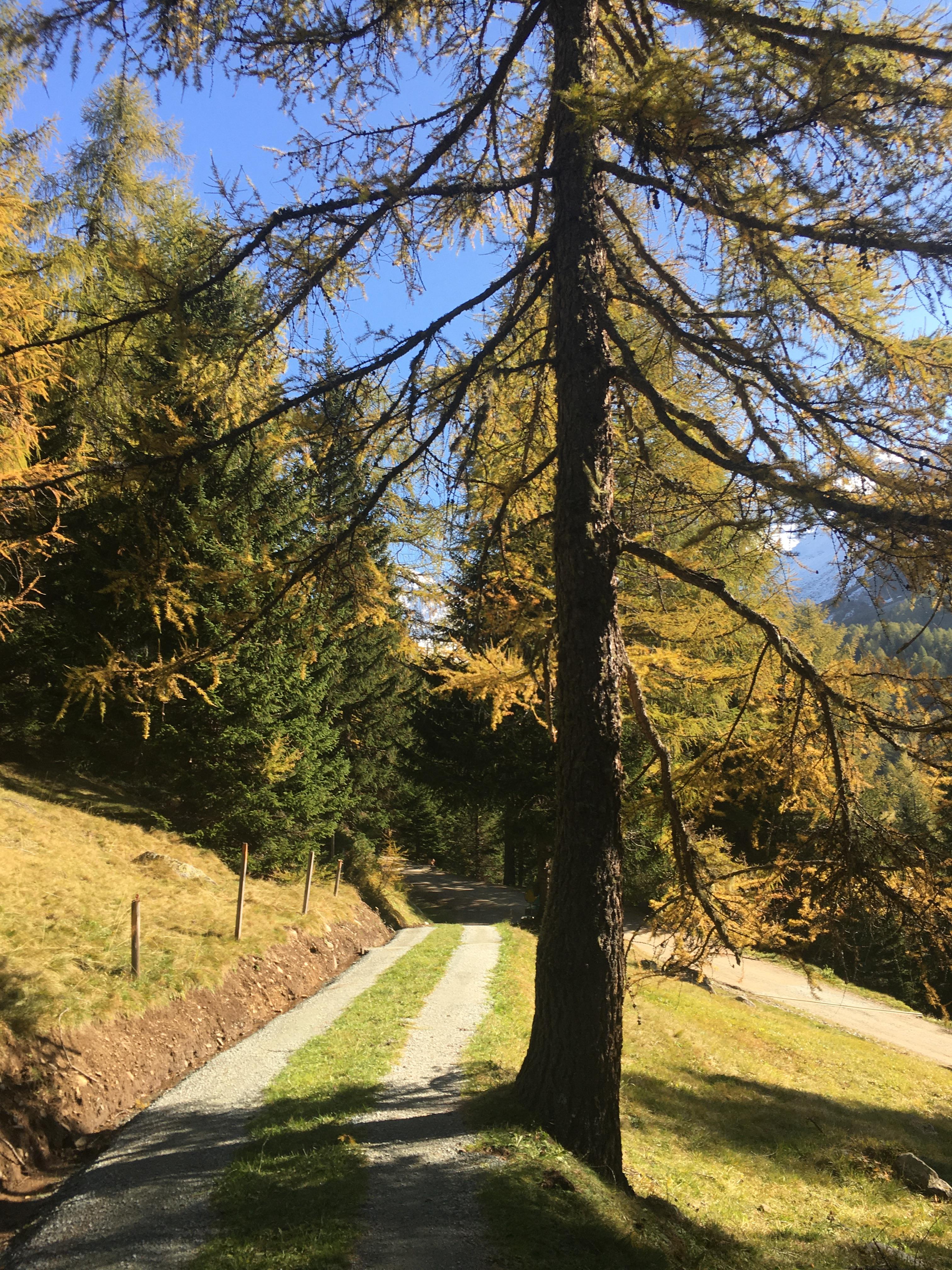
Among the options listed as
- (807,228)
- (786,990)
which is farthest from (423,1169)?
(786,990)

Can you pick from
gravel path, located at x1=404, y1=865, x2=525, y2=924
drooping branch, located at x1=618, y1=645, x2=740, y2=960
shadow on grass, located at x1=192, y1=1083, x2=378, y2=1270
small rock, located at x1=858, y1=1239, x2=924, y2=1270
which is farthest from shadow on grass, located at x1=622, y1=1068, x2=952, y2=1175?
gravel path, located at x1=404, y1=865, x2=525, y2=924

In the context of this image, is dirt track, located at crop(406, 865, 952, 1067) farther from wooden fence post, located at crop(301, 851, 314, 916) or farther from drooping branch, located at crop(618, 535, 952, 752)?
drooping branch, located at crop(618, 535, 952, 752)

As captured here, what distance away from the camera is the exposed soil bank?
5281 mm

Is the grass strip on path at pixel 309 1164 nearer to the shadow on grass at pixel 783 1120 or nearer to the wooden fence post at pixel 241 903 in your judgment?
the wooden fence post at pixel 241 903

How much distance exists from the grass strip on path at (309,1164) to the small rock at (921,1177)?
16.7 ft

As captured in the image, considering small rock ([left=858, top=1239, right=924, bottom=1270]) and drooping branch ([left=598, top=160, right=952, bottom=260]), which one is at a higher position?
drooping branch ([left=598, top=160, right=952, bottom=260])

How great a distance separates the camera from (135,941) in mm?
7340

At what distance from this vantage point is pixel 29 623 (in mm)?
12469

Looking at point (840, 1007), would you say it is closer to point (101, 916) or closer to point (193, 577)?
point (101, 916)

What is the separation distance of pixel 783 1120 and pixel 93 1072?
7.17 meters

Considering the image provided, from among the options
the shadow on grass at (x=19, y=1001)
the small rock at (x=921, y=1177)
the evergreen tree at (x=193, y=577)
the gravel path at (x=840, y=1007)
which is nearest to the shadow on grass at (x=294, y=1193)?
the shadow on grass at (x=19, y=1001)

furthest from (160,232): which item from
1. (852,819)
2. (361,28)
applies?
(852,819)

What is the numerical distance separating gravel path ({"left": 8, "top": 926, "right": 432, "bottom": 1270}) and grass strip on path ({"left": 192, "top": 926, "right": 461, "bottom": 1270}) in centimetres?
15

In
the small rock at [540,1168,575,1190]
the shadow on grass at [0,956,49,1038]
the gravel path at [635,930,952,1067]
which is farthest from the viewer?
the gravel path at [635,930,952,1067]
